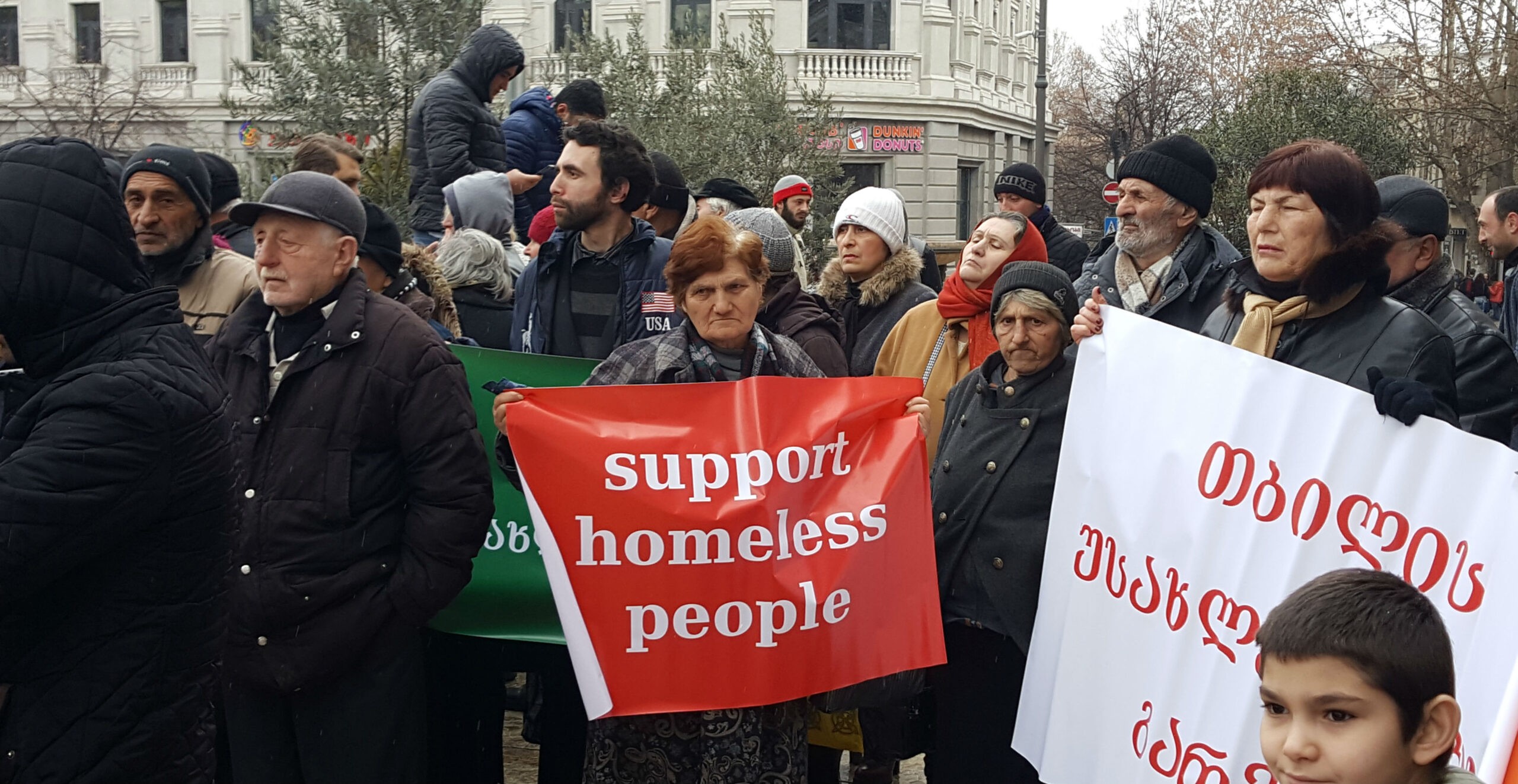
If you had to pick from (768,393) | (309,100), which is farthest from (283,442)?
(309,100)

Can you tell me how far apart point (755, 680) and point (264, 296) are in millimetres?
1680

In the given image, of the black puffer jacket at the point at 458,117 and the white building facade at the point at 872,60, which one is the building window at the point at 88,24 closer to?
the white building facade at the point at 872,60

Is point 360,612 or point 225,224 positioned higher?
point 225,224

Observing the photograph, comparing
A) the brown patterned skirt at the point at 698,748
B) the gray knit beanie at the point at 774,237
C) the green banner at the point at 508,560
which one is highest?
the gray knit beanie at the point at 774,237

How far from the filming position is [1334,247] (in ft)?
11.9

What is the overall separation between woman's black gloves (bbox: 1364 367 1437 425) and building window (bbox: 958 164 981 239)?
37541 mm

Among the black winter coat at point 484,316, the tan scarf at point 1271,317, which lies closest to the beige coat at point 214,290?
the black winter coat at point 484,316

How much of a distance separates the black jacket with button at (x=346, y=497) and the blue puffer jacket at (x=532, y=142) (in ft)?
15.7

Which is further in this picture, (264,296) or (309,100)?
(309,100)

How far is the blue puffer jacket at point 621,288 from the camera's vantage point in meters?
5.04

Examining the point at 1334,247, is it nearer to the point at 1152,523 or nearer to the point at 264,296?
the point at 1152,523

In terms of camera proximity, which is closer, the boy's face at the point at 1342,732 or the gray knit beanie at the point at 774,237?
the boy's face at the point at 1342,732

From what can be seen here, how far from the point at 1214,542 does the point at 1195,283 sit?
159 cm

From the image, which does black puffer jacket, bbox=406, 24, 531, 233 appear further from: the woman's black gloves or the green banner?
the woman's black gloves
